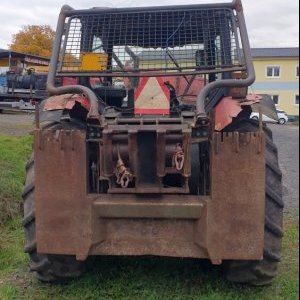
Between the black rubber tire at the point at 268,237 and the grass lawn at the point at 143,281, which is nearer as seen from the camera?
the black rubber tire at the point at 268,237

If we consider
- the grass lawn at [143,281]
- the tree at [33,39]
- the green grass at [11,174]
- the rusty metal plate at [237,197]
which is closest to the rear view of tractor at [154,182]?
the rusty metal plate at [237,197]

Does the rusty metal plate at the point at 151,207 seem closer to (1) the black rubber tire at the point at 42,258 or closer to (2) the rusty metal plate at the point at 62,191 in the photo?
(2) the rusty metal plate at the point at 62,191

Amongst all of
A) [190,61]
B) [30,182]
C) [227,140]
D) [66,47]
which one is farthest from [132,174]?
[66,47]

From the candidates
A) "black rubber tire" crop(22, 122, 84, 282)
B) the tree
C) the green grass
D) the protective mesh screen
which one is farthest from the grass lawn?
the tree

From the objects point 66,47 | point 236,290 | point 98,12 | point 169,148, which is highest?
point 98,12

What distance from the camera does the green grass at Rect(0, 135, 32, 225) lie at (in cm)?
603

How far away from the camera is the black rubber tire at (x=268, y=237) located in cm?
378

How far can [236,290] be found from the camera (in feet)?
13.2

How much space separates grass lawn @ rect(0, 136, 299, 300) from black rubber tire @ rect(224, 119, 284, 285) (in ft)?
0.50

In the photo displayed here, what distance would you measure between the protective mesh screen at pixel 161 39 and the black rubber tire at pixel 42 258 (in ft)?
2.61

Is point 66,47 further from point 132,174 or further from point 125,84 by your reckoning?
point 132,174

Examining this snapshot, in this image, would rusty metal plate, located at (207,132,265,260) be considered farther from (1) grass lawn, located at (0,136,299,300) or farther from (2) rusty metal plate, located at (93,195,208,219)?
(1) grass lawn, located at (0,136,299,300)

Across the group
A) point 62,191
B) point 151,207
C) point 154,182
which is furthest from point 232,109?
point 62,191

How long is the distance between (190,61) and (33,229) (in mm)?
1804
